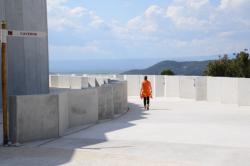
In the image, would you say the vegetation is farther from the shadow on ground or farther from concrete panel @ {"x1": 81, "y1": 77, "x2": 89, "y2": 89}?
the shadow on ground

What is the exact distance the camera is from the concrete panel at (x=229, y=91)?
23167 mm

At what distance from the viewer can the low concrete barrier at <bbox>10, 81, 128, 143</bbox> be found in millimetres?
11133

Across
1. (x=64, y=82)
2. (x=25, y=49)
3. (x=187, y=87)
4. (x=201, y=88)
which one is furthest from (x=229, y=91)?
(x=64, y=82)

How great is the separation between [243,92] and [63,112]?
11477 mm

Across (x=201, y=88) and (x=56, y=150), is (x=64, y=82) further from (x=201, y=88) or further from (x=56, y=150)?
(x=56, y=150)

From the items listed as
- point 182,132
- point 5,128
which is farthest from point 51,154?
point 182,132

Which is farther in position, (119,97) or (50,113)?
(119,97)

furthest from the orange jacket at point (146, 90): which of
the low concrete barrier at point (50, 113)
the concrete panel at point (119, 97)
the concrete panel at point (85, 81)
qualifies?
the concrete panel at point (85, 81)

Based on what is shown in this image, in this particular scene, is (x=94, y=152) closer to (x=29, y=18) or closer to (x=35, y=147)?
(x=35, y=147)

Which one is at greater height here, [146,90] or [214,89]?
[146,90]

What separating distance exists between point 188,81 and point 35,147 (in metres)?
17.9

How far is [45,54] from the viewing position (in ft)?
67.6

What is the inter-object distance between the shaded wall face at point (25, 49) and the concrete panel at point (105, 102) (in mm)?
3558

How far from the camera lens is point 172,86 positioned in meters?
29.1
